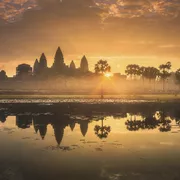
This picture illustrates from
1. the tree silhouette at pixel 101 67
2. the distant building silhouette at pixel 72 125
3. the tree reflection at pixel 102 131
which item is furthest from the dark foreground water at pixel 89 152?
the tree silhouette at pixel 101 67

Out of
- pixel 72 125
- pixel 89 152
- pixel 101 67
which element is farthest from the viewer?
pixel 101 67

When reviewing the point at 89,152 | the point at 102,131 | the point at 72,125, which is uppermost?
the point at 72,125

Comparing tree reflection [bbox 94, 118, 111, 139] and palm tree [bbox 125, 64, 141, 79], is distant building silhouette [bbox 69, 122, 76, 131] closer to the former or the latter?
tree reflection [bbox 94, 118, 111, 139]

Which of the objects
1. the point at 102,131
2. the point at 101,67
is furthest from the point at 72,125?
the point at 101,67

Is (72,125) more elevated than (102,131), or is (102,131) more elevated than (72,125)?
(72,125)

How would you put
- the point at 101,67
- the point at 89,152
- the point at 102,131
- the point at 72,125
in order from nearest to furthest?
the point at 89,152 < the point at 102,131 < the point at 72,125 < the point at 101,67

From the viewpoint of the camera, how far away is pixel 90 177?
14.0 meters

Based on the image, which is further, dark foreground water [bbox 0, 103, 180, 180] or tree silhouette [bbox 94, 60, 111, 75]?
tree silhouette [bbox 94, 60, 111, 75]

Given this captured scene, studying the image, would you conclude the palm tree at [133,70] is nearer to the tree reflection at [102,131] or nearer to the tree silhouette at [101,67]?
the tree silhouette at [101,67]

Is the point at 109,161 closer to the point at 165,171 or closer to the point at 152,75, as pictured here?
the point at 165,171

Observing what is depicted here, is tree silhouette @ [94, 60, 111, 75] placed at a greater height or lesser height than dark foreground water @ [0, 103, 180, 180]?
greater

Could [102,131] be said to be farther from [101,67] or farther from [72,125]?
[101,67]

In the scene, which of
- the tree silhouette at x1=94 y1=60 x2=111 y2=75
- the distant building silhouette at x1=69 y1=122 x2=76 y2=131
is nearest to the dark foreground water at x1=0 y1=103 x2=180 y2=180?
the distant building silhouette at x1=69 y1=122 x2=76 y2=131

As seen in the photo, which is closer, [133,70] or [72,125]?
[72,125]
